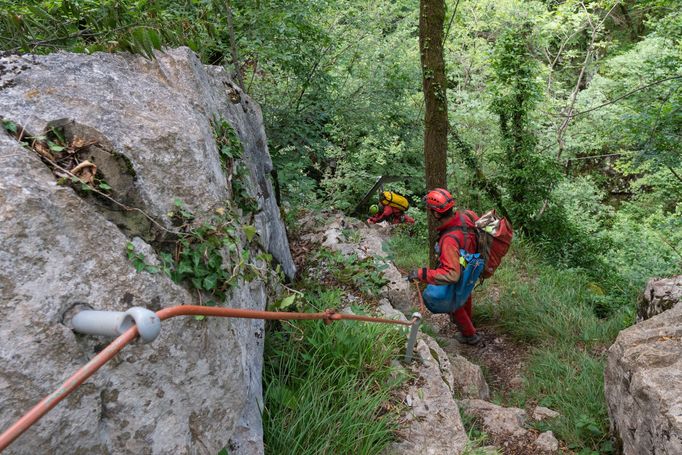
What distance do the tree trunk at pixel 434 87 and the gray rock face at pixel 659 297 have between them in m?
2.80

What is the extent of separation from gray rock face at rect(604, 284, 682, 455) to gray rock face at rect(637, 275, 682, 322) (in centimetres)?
65

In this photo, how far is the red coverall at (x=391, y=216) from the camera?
11000mm

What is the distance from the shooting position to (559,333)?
583 cm

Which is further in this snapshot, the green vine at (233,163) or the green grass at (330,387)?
the green vine at (233,163)

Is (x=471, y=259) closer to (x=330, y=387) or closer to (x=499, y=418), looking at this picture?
(x=499, y=418)

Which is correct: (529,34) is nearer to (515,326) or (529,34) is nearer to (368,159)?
(368,159)

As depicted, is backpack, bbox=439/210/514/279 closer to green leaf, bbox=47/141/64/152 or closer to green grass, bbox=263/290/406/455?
green grass, bbox=263/290/406/455

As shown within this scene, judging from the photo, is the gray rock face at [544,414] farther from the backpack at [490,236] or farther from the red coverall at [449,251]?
the backpack at [490,236]

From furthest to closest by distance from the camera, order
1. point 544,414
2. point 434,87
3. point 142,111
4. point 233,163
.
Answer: point 434,87, point 544,414, point 233,163, point 142,111

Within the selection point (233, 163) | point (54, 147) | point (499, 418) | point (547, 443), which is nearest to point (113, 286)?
point (54, 147)

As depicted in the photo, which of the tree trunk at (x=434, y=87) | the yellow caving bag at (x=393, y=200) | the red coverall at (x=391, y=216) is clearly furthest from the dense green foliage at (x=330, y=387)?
the red coverall at (x=391, y=216)

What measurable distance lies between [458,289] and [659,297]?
6.71ft

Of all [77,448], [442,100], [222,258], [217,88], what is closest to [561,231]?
[442,100]

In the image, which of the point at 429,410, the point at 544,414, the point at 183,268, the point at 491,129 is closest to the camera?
the point at 183,268
